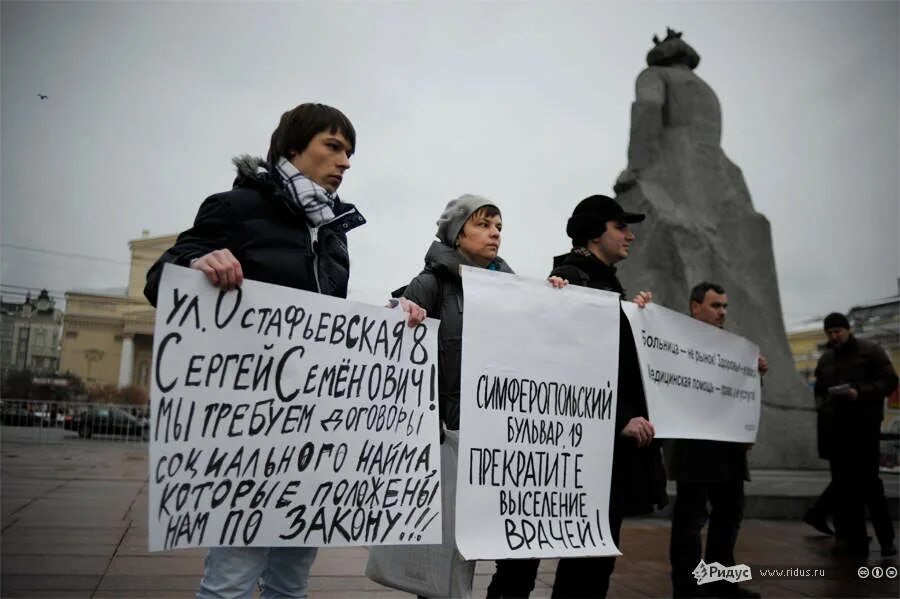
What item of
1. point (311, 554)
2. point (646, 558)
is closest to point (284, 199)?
point (311, 554)

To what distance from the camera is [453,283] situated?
10.4 ft

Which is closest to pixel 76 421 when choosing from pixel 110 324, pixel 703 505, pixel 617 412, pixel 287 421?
pixel 110 324

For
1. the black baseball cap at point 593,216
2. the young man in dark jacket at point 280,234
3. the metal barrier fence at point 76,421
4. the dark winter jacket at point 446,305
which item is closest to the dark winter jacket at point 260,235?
the young man in dark jacket at point 280,234

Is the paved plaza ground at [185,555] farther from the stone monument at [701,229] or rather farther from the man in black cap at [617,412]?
the stone monument at [701,229]

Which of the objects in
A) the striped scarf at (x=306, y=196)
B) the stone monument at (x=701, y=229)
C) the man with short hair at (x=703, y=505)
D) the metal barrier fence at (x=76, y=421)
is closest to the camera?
the striped scarf at (x=306, y=196)

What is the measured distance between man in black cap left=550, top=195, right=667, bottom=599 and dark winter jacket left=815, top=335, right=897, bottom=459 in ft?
11.9

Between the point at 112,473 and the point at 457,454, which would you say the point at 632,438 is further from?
the point at 112,473

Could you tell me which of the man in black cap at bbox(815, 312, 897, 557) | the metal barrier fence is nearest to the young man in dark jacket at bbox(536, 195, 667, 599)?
the man in black cap at bbox(815, 312, 897, 557)

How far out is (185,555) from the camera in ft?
16.6

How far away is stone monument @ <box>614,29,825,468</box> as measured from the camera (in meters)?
9.84

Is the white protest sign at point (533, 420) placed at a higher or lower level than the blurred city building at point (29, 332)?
lower

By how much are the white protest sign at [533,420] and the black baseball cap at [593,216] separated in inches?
12.9

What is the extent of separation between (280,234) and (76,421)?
20.0 meters

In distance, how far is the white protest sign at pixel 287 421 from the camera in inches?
89.8
